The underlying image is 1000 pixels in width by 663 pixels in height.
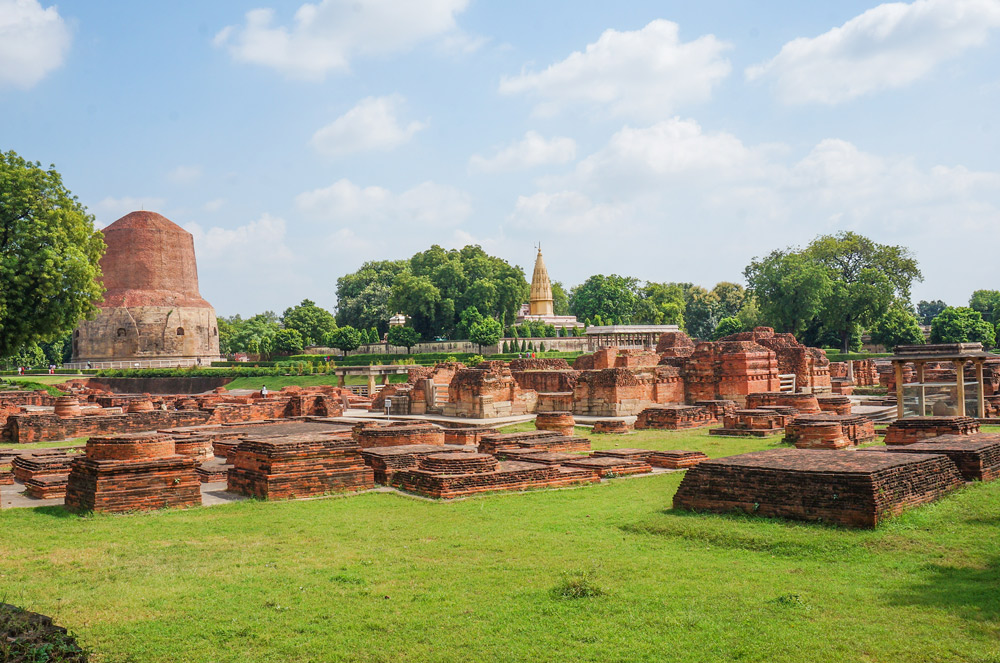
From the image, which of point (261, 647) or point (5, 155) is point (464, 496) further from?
point (5, 155)

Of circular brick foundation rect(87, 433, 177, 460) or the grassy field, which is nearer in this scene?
the grassy field

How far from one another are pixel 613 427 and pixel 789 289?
32155mm

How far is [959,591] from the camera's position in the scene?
501 centimetres

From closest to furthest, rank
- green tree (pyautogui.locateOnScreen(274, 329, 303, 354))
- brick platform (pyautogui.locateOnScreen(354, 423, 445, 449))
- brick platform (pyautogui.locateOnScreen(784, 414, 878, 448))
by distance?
brick platform (pyautogui.locateOnScreen(354, 423, 445, 449)) → brick platform (pyautogui.locateOnScreen(784, 414, 878, 448)) → green tree (pyautogui.locateOnScreen(274, 329, 303, 354))

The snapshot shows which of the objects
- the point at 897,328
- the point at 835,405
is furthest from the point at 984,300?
the point at 835,405

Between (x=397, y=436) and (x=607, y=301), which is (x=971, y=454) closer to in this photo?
(x=397, y=436)

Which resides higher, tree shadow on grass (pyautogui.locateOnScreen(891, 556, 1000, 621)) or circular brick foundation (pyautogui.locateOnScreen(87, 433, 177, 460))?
circular brick foundation (pyautogui.locateOnScreen(87, 433, 177, 460))

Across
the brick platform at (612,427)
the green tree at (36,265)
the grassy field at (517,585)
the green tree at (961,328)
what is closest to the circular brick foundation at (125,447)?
the grassy field at (517,585)

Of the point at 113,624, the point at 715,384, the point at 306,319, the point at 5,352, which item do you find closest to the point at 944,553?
the point at 113,624

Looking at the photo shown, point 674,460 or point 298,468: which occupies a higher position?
point 298,468

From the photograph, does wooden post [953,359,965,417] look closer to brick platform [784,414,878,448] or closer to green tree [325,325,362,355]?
brick platform [784,414,878,448]

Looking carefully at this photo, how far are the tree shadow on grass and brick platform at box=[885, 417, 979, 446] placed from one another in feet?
22.5

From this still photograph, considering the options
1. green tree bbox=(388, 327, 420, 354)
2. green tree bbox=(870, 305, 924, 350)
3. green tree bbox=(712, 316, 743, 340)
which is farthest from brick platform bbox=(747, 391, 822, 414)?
green tree bbox=(712, 316, 743, 340)

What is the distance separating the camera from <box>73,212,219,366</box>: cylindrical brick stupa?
53.6m
